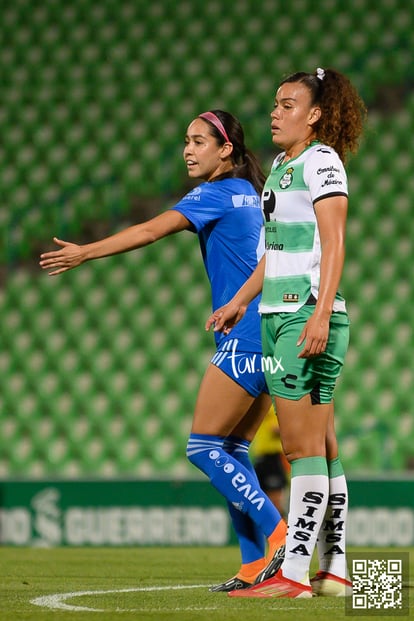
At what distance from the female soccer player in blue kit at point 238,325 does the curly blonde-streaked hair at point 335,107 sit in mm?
470

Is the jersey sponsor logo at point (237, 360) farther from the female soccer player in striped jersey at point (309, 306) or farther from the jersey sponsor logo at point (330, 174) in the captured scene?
the jersey sponsor logo at point (330, 174)

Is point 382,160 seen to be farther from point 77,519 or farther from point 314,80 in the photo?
point 314,80

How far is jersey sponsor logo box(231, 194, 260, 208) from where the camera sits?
375cm

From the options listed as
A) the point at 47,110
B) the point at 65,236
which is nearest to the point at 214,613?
the point at 65,236

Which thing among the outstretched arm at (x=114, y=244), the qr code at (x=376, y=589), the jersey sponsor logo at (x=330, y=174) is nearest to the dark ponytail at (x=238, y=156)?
the outstretched arm at (x=114, y=244)

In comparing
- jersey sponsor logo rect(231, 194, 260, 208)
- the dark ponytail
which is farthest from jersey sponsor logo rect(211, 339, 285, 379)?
the dark ponytail

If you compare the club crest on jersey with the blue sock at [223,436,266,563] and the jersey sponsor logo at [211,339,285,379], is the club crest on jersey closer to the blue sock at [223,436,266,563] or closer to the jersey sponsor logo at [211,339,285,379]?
the jersey sponsor logo at [211,339,285,379]

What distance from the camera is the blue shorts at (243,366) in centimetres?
359

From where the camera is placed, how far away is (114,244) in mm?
3373

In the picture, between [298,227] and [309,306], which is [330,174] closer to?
[298,227]

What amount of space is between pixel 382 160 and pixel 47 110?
3.50 metres

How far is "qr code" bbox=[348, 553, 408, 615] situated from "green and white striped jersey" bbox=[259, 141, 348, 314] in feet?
2.50

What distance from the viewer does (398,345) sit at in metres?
9.37

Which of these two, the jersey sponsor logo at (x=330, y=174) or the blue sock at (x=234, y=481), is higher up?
the jersey sponsor logo at (x=330, y=174)
